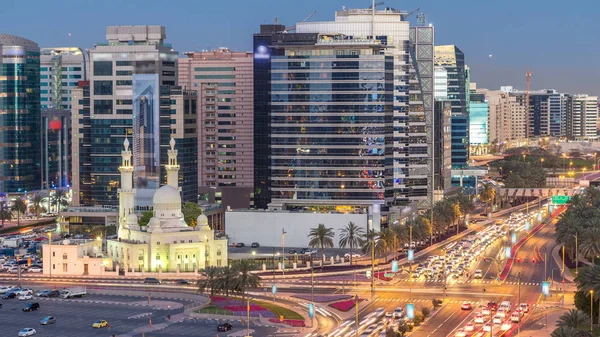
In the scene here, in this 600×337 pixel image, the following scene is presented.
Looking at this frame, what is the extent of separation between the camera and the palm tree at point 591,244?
16375cm

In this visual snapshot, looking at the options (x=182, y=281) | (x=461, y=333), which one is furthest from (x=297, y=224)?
(x=461, y=333)

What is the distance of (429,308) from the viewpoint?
137 metres

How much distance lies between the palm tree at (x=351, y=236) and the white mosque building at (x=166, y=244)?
61.2 ft

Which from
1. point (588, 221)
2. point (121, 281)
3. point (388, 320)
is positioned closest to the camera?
point (388, 320)

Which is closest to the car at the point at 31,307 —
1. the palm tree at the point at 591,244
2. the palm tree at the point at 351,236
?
the palm tree at the point at 351,236

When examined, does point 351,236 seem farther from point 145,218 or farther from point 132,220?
point 132,220

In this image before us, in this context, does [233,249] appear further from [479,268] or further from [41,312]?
[41,312]

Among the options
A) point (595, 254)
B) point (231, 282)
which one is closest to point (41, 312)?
point (231, 282)

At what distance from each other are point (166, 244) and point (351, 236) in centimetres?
2763

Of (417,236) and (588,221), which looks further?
(417,236)

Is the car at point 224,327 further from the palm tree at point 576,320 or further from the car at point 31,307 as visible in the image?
the palm tree at point 576,320

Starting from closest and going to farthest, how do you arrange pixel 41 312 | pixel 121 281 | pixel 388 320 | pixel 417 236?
pixel 388 320 → pixel 41 312 → pixel 121 281 → pixel 417 236

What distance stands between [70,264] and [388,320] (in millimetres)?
58397

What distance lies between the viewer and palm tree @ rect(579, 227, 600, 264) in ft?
537
